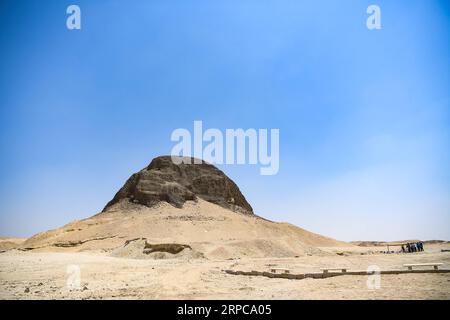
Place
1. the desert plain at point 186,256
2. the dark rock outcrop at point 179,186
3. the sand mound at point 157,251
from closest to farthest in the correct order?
the desert plain at point 186,256, the sand mound at point 157,251, the dark rock outcrop at point 179,186

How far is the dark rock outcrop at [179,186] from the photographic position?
66.1 meters

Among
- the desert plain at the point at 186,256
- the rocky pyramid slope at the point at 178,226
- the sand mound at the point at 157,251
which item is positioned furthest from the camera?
the rocky pyramid slope at the point at 178,226

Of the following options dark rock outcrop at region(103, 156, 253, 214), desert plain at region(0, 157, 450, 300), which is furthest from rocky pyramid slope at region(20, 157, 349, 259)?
desert plain at region(0, 157, 450, 300)

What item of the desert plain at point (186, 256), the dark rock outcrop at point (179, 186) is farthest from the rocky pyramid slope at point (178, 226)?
the desert plain at point (186, 256)

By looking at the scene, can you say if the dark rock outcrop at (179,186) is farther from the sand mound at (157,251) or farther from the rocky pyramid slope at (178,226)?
the sand mound at (157,251)

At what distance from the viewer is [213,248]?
114 ft

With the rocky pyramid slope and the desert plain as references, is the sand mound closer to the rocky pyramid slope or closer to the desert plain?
the rocky pyramid slope

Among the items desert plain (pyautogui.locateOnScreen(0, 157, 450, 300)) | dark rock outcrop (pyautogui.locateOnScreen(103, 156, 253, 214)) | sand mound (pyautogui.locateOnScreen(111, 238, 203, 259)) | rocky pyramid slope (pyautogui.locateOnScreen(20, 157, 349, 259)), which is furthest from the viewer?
dark rock outcrop (pyautogui.locateOnScreen(103, 156, 253, 214))

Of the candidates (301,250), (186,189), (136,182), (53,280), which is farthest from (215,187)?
(53,280)

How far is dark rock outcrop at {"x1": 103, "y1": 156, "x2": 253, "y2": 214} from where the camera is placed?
2601 inches

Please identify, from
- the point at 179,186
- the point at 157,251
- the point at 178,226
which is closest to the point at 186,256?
the point at 157,251
